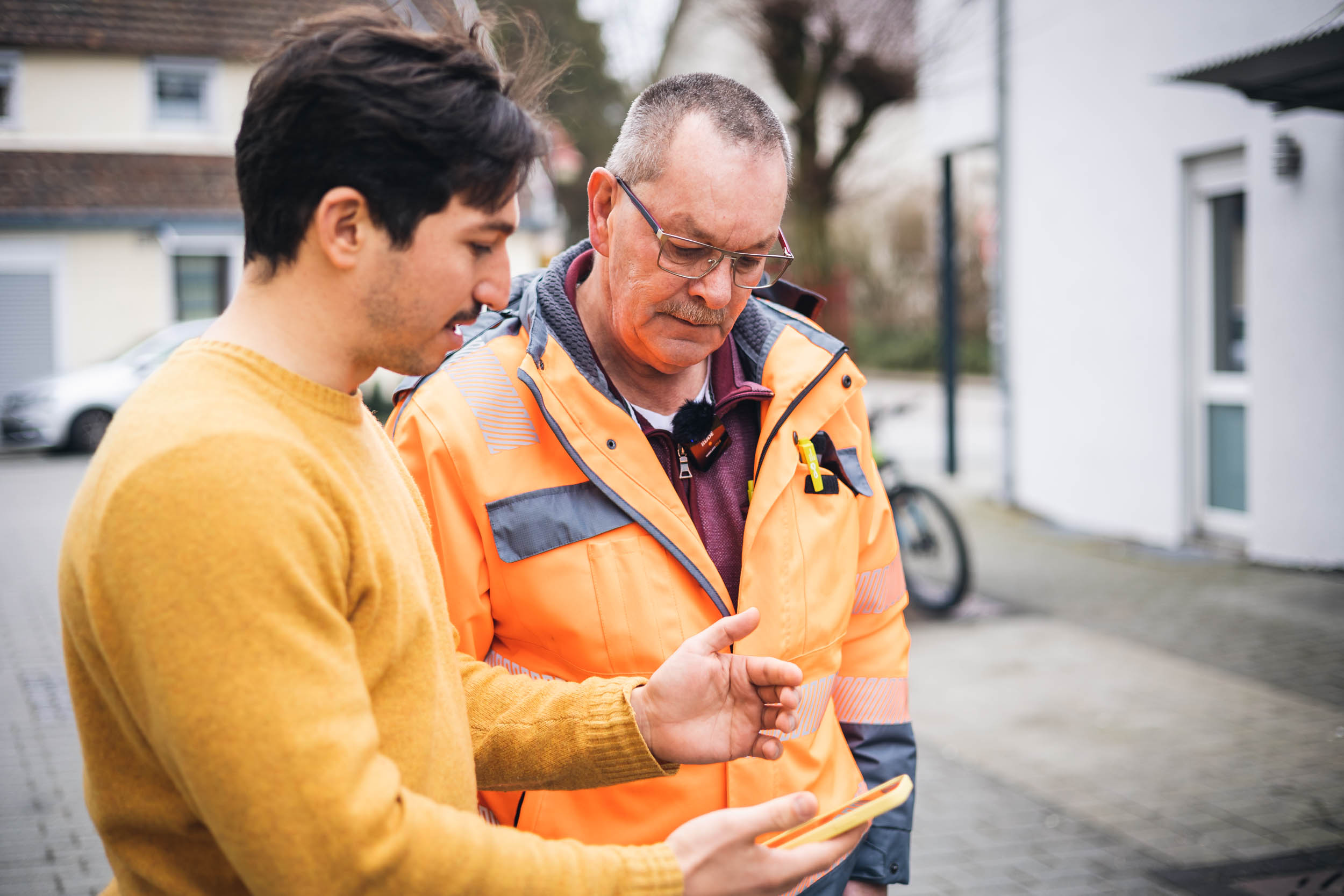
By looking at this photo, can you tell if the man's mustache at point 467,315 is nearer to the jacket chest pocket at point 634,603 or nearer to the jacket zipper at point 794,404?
the jacket chest pocket at point 634,603

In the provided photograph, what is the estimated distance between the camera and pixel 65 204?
19703mm

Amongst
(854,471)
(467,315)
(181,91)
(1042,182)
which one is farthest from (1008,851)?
(181,91)

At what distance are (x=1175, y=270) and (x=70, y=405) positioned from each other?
13821 mm

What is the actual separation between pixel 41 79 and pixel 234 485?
20382mm

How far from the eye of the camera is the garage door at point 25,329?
19734 mm

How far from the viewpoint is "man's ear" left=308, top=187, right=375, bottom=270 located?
121 cm

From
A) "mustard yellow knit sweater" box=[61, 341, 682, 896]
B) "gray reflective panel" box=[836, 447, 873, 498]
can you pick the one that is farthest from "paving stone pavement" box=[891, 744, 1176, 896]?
"mustard yellow knit sweater" box=[61, 341, 682, 896]

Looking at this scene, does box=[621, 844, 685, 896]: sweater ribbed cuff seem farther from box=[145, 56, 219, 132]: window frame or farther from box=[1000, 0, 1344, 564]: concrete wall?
box=[145, 56, 219, 132]: window frame

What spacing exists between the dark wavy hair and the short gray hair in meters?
0.82

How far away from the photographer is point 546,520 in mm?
1930

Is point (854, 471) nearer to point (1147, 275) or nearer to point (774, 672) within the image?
point (774, 672)

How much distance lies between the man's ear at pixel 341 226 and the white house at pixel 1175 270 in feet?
17.6

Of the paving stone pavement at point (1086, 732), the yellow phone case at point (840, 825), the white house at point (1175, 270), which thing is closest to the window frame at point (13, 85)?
the paving stone pavement at point (1086, 732)

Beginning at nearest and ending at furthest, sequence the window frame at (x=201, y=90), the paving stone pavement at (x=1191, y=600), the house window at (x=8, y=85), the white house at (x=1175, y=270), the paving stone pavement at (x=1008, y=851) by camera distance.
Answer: the paving stone pavement at (x=1008, y=851) → the paving stone pavement at (x=1191, y=600) → the white house at (x=1175, y=270) → the house window at (x=8, y=85) → the window frame at (x=201, y=90)
